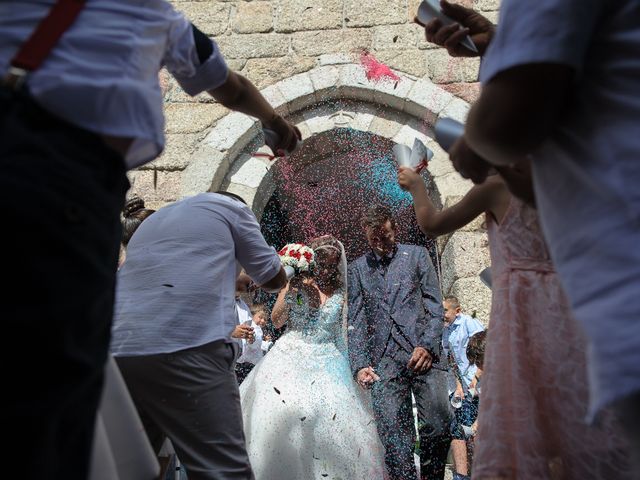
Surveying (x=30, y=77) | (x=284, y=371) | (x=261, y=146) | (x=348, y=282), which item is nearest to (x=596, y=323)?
(x=30, y=77)

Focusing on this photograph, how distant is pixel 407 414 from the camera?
153 inches

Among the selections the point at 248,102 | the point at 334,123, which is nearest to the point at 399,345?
the point at 248,102

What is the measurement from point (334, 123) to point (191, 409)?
4.59 metres


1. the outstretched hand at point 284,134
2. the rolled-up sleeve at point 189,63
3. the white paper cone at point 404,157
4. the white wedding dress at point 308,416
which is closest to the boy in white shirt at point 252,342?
the white wedding dress at point 308,416

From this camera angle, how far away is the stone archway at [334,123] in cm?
609

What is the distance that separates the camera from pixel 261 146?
250 inches

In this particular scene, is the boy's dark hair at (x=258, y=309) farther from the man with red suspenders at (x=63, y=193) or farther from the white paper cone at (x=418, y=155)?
the man with red suspenders at (x=63, y=193)

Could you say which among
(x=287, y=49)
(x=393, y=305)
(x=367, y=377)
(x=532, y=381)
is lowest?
(x=367, y=377)

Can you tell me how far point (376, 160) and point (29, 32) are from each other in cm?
666

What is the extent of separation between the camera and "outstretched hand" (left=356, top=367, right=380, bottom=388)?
3887 millimetres

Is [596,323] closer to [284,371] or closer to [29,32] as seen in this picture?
[29,32]

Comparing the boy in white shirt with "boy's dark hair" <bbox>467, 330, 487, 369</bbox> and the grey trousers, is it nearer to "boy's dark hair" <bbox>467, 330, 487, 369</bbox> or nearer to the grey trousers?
"boy's dark hair" <bbox>467, 330, 487, 369</bbox>

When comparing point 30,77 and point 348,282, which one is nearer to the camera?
point 30,77

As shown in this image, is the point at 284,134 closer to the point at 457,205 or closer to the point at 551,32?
the point at 457,205
